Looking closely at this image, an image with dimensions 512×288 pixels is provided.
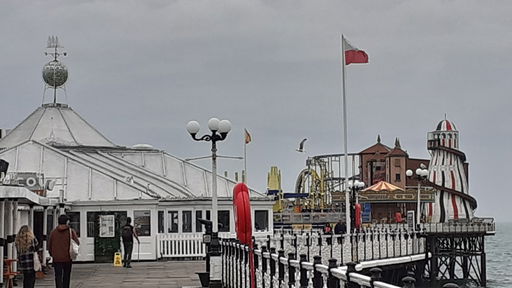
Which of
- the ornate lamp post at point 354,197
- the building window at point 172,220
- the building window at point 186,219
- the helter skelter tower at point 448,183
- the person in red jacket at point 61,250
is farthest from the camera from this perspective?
the helter skelter tower at point 448,183

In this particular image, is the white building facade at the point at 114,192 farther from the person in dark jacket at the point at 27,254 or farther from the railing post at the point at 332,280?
the railing post at the point at 332,280

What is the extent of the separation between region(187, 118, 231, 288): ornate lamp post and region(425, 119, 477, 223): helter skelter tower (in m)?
64.4

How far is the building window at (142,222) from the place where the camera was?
34375 millimetres

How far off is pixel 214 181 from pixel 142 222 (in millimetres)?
12167

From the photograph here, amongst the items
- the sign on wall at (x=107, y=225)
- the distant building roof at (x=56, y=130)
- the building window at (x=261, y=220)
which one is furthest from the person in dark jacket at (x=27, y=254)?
the distant building roof at (x=56, y=130)

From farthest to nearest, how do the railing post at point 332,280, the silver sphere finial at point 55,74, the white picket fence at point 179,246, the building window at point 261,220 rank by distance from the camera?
the silver sphere finial at point 55,74, the building window at point 261,220, the white picket fence at point 179,246, the railing post at point 332,280

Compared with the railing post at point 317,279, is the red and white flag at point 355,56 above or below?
above

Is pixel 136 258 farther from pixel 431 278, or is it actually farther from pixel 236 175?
pixel 431 278

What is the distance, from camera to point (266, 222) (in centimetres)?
3781

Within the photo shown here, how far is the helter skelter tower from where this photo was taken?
85.9 m

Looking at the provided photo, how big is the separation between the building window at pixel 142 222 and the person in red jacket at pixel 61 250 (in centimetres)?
1618

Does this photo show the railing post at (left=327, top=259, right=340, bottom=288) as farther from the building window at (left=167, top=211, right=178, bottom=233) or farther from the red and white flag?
the building window at (left=167, top=211, right=178, bottom=233)

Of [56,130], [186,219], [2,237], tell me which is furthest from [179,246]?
[2,237]

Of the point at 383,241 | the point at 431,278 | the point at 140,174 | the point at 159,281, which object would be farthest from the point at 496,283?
the point at 159,281
